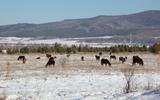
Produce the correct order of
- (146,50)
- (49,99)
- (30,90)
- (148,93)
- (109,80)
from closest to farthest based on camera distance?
(148,93)
(49,99)
(30,90)
(109,80)
(146,50)

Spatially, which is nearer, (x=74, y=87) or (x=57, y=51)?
(x=74, y=87)

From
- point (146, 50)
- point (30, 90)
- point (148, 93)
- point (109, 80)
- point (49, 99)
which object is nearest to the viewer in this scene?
point (148, 93)

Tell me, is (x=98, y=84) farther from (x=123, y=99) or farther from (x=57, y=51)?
(x=57, y=51)

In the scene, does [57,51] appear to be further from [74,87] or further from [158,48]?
[74,87]

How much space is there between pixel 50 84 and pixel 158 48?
68.5m

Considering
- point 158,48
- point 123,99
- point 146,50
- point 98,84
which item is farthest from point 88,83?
point 146,50

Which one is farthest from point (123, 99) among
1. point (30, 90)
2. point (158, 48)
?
point (158, 48)

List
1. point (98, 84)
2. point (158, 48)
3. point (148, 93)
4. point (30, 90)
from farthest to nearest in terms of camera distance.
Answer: point (158, 48)
point (98, 84)
point (30, 90)
point (148, 93)

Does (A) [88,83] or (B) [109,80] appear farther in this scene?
(B) [109,80]

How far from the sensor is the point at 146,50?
100 m

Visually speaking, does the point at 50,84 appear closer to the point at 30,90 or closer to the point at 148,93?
the point at 30,90

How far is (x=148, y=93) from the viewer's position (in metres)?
13.9

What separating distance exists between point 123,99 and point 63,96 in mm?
4814

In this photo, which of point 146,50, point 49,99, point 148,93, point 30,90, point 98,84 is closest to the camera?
point 148,93
